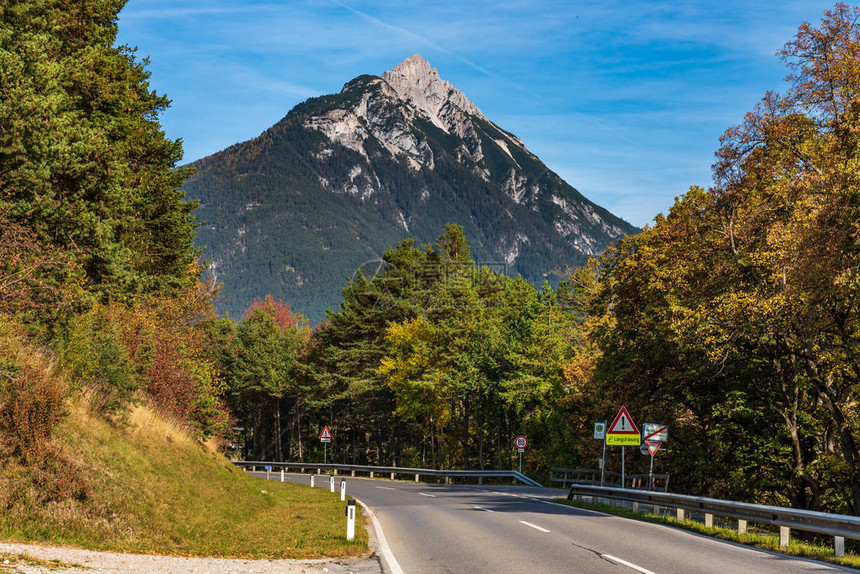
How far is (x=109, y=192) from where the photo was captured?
80.0 feet

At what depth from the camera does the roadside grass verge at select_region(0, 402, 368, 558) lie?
1148cm

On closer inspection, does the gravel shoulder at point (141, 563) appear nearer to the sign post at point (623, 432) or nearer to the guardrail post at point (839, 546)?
the guardrail post at point (839, 546)

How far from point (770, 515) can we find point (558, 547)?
4485mm

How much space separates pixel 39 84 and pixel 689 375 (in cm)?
2428

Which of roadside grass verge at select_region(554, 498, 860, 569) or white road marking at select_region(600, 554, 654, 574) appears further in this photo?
roadside grass verge at select_region(554, 498, 860, 569)

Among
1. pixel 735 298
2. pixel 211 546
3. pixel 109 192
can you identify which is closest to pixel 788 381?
pixel 735 298

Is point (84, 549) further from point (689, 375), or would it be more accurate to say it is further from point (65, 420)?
point (689, 375)

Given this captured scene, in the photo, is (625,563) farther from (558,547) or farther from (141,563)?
(141,563)

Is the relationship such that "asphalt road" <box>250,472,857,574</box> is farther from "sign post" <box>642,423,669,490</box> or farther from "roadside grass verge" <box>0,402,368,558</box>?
"sign post" <box>642,423,669,490</box>

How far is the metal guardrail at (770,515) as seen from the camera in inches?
428

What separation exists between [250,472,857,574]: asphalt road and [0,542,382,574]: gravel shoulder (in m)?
1.06

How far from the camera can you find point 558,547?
1188 cm

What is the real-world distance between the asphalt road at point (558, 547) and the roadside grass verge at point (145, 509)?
154 cm

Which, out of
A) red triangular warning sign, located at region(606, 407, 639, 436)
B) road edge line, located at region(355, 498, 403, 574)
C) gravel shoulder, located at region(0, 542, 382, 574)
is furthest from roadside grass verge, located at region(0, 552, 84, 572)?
red triangular warning sign, located at region(606, 407, 639, 436)
